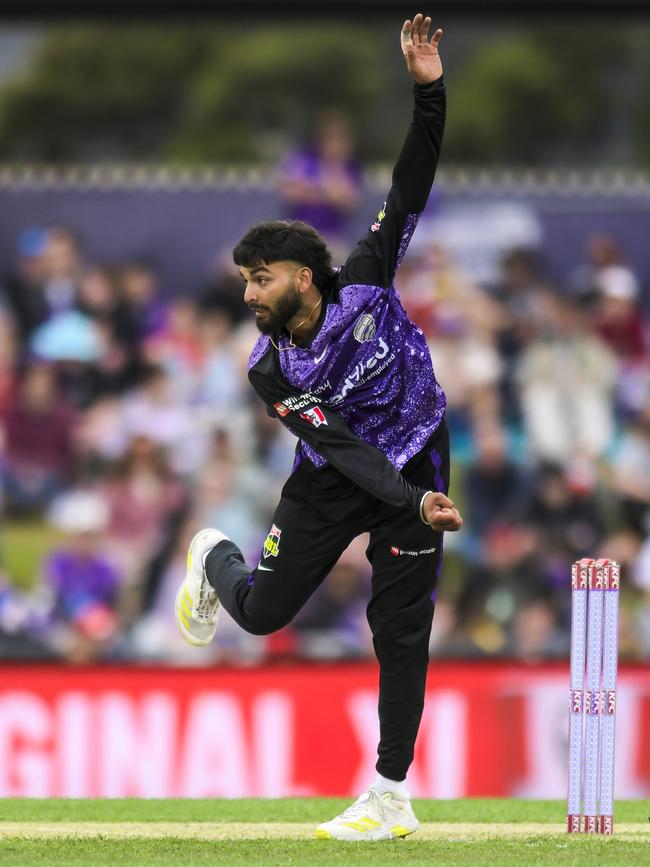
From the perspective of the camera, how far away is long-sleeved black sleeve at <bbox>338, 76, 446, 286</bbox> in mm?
6348

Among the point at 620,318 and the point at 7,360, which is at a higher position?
the point at 620,318

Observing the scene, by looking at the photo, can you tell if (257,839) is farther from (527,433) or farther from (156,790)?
(527,433)

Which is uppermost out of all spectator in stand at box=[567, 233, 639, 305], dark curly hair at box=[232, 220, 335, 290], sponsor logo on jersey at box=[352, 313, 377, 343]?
spectator in stand at box=[567, 233, 639, 305]

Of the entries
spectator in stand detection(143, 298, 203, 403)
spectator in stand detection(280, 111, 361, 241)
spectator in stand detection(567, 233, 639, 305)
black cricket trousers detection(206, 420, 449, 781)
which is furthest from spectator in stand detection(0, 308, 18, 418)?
black cricket trousers detection(206, 420, 449, 781)

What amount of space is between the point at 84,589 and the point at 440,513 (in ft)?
21.7

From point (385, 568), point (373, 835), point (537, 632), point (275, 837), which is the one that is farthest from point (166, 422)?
point (373, 835)

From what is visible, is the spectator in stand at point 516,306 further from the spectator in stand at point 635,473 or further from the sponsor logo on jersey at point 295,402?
the sponsor logo on jersey at point 295,402

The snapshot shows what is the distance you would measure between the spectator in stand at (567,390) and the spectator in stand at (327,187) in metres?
1.81

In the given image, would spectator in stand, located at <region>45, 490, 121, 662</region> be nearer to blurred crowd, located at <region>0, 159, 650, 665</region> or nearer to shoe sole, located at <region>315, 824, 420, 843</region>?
blurred crowd, located at <region>0, 159, 650, 665</region>

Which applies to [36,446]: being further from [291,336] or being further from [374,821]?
[374,821]

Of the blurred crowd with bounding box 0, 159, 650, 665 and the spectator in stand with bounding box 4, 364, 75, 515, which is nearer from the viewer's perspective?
the blurred crowd with bounding box 0, 159, 650, 665

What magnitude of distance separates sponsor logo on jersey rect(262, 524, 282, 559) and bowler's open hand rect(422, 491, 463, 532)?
0.74m

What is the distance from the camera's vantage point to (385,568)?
261 inches

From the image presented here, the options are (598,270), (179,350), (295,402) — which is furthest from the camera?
(598,270)
